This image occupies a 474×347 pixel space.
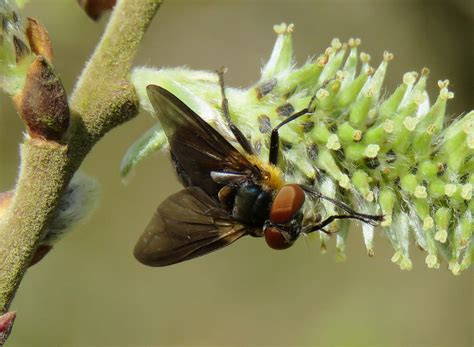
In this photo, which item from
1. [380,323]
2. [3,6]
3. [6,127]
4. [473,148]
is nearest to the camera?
[3,6]

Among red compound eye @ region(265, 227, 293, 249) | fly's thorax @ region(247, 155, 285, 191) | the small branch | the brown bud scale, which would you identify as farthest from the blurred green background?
the brown bud scale

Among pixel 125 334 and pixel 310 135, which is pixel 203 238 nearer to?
pixel 310 135

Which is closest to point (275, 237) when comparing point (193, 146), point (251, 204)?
point (251, 204)

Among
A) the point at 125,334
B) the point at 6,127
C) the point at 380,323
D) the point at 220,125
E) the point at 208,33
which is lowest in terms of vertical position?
the point at 125,334

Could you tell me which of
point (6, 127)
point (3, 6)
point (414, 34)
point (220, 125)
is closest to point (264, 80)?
point (220, 125)

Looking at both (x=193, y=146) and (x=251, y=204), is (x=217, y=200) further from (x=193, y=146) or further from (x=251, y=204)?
(x=193, y=146)

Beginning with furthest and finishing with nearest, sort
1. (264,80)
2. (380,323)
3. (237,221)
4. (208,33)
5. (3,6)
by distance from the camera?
(208,33)
(380,323)
(237,221)
(264,80)
(3,6)

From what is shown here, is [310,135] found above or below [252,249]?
above
